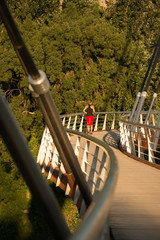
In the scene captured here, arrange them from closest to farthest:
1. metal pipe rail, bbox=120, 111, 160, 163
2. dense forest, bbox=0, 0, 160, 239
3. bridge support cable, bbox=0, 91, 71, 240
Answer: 1. bridge support cable, bbox=0, 91, 71, 240
2. metal pipe rail, bbox=120, 111, 160, 163
3. dense forest, bbox=0, 0, 160, 239

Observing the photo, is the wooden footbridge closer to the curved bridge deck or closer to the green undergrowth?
the curved bridge deck

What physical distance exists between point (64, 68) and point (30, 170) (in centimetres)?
2342

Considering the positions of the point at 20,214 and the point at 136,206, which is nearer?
the point at 136,206

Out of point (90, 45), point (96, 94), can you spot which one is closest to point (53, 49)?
point (90, 45)

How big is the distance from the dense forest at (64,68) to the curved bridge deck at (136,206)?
1457 centimetres

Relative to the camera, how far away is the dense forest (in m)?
21.5

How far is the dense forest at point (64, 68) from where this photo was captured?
2145cm

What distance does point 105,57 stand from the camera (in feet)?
84.6

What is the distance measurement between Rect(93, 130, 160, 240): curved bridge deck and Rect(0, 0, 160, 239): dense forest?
1457cm

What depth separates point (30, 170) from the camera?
165 centimetres

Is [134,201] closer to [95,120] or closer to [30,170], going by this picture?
[30,170]

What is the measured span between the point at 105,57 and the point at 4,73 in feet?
30.3

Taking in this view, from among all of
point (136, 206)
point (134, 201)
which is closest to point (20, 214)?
point (134, 201)

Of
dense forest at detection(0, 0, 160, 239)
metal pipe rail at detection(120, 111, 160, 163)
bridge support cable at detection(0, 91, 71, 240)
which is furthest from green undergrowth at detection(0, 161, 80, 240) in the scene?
bridge support cable at detection(0, 91, 71, 240)
